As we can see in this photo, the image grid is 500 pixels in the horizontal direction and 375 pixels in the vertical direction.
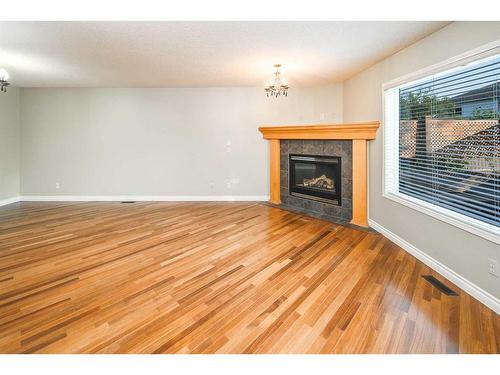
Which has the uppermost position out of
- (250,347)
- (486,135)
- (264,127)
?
(264,127)

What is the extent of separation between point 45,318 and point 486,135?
12.2ft

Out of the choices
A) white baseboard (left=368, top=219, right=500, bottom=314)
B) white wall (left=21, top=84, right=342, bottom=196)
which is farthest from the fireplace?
white baseboard (left=368, top=219, right=500, bottom=314)

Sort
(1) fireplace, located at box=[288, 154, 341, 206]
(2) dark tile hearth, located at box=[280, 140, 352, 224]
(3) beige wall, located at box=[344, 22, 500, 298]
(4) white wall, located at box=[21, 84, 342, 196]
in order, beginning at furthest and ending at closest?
(4) white wall, located at box=[21, 84, 342, 196] → (1) fireplace, located at box=[288, 154, 341, 206] → (2) dark tile hearth, located at box=[280, 140, 352, 224] → (3) beige wall, located at box=[344, 22, 500, 298]

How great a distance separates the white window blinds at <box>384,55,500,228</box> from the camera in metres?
2.25

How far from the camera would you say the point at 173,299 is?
221 centimetres

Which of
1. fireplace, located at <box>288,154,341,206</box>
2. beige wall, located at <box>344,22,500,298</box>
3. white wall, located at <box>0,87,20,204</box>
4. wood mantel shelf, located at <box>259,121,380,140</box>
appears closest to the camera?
beige wall, located at <box>344,22,500,298</box>

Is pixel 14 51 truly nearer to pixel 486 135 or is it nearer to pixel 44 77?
pixel 44 77

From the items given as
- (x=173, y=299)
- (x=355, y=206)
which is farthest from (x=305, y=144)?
(x=173, y=299)

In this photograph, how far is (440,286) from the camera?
242cm

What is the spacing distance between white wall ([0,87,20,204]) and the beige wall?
692 centimetres

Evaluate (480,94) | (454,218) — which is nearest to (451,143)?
(480,94)

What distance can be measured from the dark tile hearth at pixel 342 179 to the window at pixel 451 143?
2.77 ft

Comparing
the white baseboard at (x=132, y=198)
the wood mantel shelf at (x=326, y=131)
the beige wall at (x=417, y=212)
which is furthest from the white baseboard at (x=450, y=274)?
the white baseboard at (x=132, y=198)

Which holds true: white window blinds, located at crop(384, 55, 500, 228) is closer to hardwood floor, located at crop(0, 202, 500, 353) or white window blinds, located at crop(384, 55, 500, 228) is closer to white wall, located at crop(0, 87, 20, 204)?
hardwood floor, located at crop(0, 202, 500, 353)
